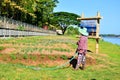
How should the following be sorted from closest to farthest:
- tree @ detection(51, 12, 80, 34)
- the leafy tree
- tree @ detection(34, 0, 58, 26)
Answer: the leafy tree, tree @ detection(34, 0, 58, 26), tree @ detection(51, 12, 80, 34)

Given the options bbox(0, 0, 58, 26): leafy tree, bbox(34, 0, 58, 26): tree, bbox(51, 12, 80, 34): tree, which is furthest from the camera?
bbox(51, 12, 80, 34): tree

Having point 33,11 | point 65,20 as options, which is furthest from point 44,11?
point 65,20

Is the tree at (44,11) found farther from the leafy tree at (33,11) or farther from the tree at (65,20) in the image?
the tree at (65,20)

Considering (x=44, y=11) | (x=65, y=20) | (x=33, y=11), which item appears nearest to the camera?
(x=33, y=11)

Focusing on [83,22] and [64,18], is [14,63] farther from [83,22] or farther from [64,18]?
[64,18]

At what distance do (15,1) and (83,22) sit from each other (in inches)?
1564

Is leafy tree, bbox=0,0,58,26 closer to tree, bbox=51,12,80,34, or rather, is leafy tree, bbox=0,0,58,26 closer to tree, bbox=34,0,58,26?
tree, bbox=34,0,58,26

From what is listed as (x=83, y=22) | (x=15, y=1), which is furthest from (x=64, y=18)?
(x=83, y=22)

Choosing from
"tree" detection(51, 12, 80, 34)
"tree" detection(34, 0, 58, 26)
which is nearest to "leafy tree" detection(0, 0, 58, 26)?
→ "tree" detection(34, 0, 58, 26)

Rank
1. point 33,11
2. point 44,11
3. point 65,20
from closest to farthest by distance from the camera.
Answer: point 33,11 < point 44,11 < point 65,20

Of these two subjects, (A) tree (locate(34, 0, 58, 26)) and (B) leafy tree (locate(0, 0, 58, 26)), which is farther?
(A) tree (locate(34, 0, 58, 26))

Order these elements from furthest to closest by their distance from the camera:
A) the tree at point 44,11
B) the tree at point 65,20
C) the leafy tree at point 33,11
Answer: the tree at point 65,20 < the tree at point 44,11 < the leafy tree at point 33,11

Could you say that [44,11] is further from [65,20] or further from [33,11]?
[65,20]

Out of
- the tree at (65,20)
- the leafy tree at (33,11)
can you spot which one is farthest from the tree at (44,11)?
the tree at (65,20)
